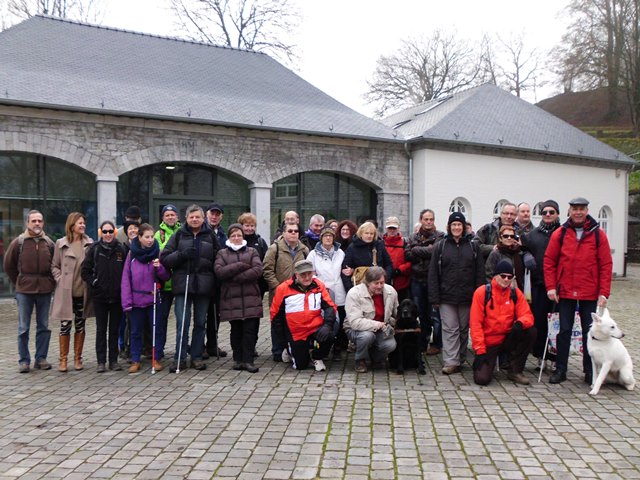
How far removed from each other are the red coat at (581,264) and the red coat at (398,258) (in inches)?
74.0

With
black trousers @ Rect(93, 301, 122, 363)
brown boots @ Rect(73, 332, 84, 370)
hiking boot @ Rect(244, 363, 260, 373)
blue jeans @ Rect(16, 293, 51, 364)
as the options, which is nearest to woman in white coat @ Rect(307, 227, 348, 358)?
hiking boot @ Rect(244, 363, 260, 373)

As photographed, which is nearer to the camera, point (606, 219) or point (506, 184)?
point (506, 184)

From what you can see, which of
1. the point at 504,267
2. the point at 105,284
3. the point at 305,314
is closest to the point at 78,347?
the point at 105,284

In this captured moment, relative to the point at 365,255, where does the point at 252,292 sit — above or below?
below

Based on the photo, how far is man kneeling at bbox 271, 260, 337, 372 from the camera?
20.8 feet

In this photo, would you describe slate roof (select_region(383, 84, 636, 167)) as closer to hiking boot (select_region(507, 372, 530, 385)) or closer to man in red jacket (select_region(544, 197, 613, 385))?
man in red jacket (select_region(544, 197, 613, 385))

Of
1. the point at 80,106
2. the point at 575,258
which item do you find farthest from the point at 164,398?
the point at 80,106

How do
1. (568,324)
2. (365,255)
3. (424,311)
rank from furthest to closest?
(424,311) < (365,255) < (568,324)

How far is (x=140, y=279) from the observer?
6.31 metres

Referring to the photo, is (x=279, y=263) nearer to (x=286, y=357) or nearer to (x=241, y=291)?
(x=241, y=291)

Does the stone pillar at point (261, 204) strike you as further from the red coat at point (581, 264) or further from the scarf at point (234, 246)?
the red coat at point (581, 264)

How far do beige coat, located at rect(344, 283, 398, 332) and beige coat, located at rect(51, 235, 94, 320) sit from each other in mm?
3038

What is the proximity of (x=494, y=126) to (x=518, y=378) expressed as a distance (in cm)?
1378

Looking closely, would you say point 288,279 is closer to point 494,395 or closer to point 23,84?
point 494,395
